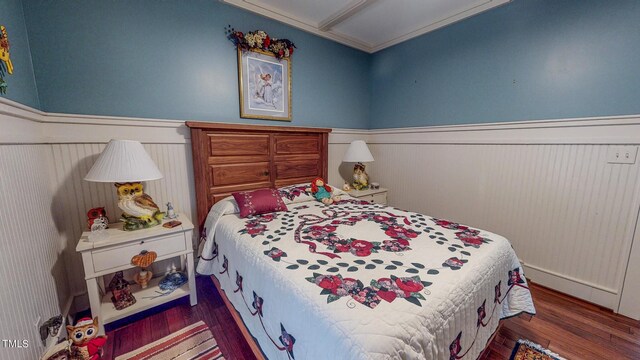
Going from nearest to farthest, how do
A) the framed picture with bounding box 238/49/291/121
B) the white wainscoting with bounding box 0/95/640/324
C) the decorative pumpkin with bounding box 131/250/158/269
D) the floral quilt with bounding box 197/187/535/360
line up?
the floral quilt with bounding box 197/187/535/360 → the decorative pumpkin with bounding box 131/250/158/269 → the white wainscoting with bounding box 0/95/640/324 → the framed picture with bounding box 238/49/291/121

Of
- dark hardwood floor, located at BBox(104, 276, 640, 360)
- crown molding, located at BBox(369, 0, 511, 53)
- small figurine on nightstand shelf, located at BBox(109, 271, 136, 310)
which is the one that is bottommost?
dark hardwood floor, located at BBox(104, 276, 640, 360)

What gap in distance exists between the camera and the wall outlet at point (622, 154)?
5.34ft

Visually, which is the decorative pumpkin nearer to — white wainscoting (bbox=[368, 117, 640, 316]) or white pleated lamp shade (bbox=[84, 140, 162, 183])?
white pleated lamp shade (bbox=[84, 140, 162, 183])

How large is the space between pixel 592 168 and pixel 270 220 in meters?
2.50

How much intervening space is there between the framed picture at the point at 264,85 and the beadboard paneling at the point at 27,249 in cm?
145

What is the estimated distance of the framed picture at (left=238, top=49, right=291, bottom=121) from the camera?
2.27 metres

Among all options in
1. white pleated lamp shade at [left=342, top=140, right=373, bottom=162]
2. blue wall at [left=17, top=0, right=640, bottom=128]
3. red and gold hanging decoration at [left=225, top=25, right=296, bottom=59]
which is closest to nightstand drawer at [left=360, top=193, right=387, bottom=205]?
white pleated lamp shade at [left=342, top=140, right=373, bottom=162]

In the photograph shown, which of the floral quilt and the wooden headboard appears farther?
the wooden headboard

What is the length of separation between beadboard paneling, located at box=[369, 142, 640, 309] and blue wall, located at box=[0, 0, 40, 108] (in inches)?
128

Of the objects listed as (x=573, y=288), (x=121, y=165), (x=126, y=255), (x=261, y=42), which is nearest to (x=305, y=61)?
(x=261, y=42)

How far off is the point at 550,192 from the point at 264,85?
2793mm

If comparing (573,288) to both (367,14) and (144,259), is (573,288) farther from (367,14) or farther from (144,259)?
(144,259)

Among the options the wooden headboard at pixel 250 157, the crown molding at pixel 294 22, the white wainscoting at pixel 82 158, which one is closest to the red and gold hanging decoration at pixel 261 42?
the crown molding at pixel 294 22

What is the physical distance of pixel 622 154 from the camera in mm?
1663
